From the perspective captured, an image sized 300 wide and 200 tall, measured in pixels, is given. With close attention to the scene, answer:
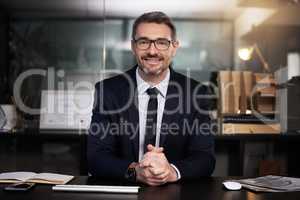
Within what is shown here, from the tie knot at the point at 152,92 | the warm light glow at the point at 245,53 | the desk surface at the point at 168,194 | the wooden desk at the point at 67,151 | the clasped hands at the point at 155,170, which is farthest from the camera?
the warm light glow at the point at 245,53

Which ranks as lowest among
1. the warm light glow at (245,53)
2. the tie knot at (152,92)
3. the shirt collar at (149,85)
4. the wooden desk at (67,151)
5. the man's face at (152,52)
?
the wooden desk at (67,151)

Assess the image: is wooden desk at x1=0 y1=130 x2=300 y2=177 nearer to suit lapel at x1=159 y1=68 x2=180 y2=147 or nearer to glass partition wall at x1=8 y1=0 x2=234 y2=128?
glass partition wall at x1=8 y1=0 x2=234 y2=128

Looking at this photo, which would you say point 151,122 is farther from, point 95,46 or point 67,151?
point 95,46

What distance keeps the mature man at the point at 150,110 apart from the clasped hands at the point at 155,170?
0.97ft

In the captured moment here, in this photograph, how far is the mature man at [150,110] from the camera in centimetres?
175

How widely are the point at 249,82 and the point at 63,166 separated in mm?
1599

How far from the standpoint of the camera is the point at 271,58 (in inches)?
141

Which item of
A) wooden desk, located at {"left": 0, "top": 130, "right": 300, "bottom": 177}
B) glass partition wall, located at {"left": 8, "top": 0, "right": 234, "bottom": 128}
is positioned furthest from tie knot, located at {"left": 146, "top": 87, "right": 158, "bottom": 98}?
glass partition wall, located at {"left": 8, "top": 0, "right": 234, "bottom": 128}

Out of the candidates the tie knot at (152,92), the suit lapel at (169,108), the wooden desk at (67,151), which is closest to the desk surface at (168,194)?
the suit lapel at (169,108)

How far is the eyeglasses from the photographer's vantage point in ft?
5.90

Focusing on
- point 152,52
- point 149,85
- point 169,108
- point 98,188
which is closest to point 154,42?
point 152,52

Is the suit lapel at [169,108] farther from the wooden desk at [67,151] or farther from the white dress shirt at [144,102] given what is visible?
the wooden desk at [67,151]

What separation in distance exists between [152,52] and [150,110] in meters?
0.27

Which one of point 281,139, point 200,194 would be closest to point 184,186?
point 200,194
